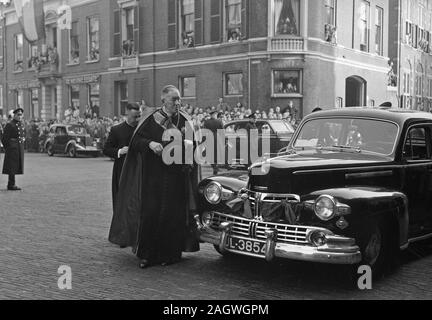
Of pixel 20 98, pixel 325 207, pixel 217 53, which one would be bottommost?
pixel 325 207

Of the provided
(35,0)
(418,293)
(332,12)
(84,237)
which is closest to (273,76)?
(332,12)

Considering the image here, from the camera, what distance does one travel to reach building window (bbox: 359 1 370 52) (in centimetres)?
2888

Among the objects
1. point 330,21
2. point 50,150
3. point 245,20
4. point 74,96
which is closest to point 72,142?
point 50,150

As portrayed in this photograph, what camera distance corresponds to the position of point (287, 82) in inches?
948

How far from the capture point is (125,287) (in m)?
5.42

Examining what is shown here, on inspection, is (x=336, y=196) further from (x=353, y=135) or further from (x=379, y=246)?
(x=353, y=135)

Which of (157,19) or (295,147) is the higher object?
(157,19)

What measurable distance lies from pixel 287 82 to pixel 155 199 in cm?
1856

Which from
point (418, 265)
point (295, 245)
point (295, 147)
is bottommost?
point (418, 265)

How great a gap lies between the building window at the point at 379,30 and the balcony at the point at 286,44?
8510 millimetres

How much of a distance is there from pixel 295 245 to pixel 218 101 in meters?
21.1

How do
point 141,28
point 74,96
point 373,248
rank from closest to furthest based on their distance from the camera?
point 373,248 → point 141,28 → point 74,96

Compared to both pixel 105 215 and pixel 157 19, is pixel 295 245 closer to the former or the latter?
pixel 105 215

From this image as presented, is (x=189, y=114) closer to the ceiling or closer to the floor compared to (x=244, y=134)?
closer to the ceiling
